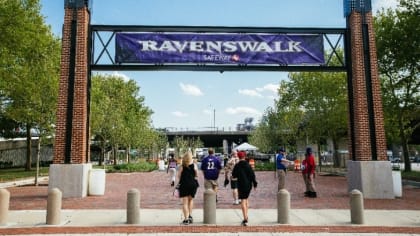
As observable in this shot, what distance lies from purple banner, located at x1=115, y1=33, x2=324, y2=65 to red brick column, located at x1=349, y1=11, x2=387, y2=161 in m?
1.43

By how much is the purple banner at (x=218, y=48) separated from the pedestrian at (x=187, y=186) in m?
7.12

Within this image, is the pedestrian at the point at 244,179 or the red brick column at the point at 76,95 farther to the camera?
the red brick column at the point at 76,95

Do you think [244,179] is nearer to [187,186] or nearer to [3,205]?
[187,186]

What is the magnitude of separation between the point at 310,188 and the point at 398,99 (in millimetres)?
16337

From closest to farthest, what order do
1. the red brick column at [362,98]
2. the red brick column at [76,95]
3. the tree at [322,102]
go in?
the red brick column at [76,95] < the red brick column at [362,98] < the tree at [322,102]

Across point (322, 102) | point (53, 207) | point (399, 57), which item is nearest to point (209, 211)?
point (53, 207)

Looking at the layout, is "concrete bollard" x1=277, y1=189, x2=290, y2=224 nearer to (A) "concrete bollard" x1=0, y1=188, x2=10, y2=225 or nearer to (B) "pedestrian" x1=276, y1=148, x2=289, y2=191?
(B) "pedestrian" x1=276, y1=148, x2=289, y2=191

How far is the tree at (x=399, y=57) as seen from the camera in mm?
24078

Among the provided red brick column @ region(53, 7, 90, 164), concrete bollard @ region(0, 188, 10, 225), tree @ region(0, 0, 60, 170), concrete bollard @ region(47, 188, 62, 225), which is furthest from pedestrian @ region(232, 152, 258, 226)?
tree @ region(0, 0, 60, 170)

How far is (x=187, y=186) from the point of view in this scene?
10047mm

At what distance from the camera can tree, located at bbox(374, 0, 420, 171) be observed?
24.1m

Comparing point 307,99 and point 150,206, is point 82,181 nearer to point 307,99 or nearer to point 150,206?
point 150,206

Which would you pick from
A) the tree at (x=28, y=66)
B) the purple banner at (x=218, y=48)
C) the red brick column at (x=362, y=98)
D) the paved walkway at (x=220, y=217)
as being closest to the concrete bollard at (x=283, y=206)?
the paved walkway at (x=220, y=217)

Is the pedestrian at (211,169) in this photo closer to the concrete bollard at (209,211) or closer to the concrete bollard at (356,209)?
the concrete bollard at (209,211)
